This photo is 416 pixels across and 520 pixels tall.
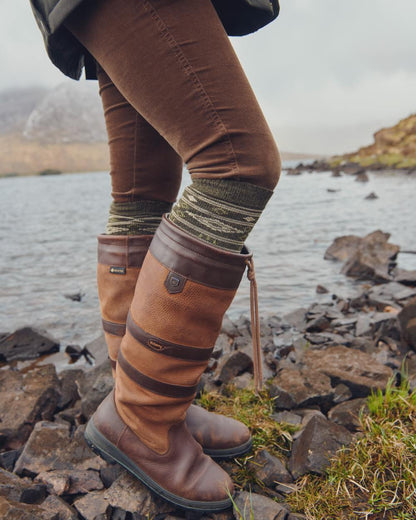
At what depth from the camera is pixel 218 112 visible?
1120 mm

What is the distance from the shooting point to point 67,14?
42.0 inches

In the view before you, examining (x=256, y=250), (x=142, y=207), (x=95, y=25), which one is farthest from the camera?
(x=256, y=250)

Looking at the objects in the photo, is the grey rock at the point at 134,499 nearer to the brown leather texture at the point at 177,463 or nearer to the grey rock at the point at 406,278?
the brown leather texture at the point at 177,463

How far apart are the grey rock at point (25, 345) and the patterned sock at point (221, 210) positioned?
2577 millimetres

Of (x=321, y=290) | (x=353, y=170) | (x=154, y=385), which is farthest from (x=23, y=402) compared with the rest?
(x=353, y=170)

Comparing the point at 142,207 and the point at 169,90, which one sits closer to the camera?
the point at 169,90

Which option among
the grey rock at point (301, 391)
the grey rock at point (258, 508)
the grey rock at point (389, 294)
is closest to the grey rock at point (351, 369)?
the grey rock at point (301, 391)

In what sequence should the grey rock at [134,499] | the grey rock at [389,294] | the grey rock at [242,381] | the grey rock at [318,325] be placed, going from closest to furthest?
the grey rock at [134,499]
the grey rock at [242,381]
the grey rock at [318,325]
the grey rock at [389,294]

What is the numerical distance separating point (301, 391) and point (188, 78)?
149 centimetres

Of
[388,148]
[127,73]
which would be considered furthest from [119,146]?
[388,148]

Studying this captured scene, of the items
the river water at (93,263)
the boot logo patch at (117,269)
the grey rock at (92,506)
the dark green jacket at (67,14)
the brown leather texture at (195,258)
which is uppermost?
the dark green jacket at (67,14)

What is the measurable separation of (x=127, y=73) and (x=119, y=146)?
0.39 m

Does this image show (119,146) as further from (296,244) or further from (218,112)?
(296,244)

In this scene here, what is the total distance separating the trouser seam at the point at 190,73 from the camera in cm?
106
